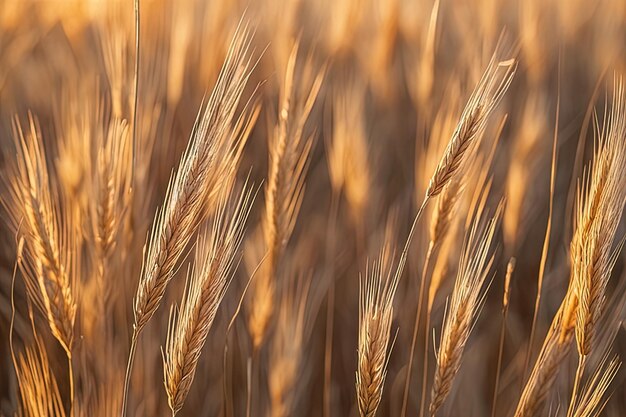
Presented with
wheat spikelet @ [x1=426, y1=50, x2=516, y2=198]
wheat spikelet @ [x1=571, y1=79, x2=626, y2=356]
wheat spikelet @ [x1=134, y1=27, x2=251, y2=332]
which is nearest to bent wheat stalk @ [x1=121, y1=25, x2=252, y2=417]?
wheat spikelet @ [x1=134, y1=27, x2=251, y2=332]

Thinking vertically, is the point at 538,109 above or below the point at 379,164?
above

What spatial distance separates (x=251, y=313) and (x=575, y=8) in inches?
46.3

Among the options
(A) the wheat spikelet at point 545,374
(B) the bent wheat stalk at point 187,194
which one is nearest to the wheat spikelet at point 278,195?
(B) the bent wheat stalk at point 187,194

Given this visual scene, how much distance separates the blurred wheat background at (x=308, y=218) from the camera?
2.17 feet

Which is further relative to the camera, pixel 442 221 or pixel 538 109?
pixel 538 109

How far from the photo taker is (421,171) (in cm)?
101

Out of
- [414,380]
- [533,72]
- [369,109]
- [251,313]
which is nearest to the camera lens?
[251,313]

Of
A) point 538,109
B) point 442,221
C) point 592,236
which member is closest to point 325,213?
point 538,109

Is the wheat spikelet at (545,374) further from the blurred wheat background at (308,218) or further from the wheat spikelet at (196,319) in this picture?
the wheat spikelet at (196,319)

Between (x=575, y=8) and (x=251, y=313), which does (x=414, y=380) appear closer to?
(x=251, y=313)

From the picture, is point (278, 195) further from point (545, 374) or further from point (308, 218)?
point (308, 218)

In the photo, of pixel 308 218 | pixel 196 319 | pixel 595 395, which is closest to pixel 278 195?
pixel 196 319

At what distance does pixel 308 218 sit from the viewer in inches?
55.3

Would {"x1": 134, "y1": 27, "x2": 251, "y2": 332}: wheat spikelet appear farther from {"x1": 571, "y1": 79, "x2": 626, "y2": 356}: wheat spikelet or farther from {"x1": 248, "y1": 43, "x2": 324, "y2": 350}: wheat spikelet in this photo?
{"x1": 571, "y1": 79, "x2": 626, "y2": 356}: wheat spikelet
